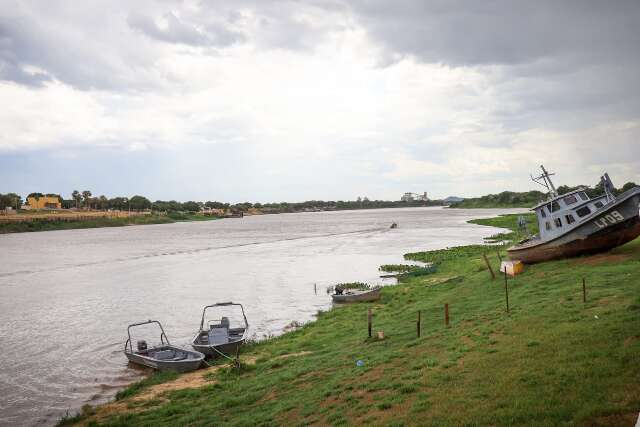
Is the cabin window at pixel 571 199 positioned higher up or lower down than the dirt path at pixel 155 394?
higher up

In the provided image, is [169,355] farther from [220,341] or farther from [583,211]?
[583,211]

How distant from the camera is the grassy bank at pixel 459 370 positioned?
1101 cm

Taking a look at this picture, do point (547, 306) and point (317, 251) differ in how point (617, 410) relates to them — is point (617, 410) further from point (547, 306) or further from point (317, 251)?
point (317, 251)

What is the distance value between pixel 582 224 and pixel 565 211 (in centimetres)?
220

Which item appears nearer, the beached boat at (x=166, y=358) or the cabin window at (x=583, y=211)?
the beached boat at (x=166, y=358)

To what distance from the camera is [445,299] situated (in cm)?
3014

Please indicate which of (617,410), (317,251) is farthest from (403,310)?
(317,251)

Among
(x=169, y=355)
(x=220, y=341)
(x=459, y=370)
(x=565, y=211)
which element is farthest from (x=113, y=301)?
(x=565, y=211)

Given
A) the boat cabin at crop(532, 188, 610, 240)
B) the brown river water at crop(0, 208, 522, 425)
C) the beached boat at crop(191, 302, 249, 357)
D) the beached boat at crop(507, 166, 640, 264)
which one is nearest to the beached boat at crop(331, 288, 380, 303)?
the brown river water at crop(0, 208, 522, 425)

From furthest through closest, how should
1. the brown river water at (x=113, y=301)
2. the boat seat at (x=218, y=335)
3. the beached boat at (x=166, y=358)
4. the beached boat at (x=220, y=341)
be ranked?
the boat seat at (x=218, y=335), the beached boat at (x=220, y=341), the beached boat at (x=166, y=358), the brown river water at (x=113, y=301)

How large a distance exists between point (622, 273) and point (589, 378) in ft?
48.8

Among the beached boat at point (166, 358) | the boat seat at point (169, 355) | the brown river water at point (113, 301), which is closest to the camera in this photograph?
the brown river water at point (113, 301)

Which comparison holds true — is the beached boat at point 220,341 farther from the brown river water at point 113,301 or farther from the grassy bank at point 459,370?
the brown river water at point 113,301

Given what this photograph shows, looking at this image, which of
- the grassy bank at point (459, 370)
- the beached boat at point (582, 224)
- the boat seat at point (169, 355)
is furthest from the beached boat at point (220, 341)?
the beached boat at point (582, 224)
